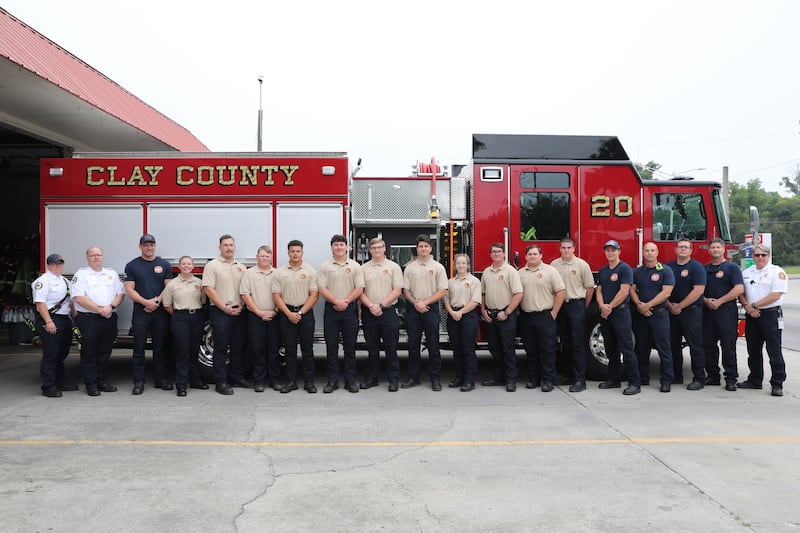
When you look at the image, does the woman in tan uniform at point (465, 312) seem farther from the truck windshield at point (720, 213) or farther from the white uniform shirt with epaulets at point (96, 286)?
the white uniform shirt with epaulets at point (96, 286)

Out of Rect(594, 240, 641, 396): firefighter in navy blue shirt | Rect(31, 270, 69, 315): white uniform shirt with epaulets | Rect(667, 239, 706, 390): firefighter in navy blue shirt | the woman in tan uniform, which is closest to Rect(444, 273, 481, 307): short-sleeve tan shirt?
the woman in tan uniform

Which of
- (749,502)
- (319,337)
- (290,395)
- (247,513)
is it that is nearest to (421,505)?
(247,513)

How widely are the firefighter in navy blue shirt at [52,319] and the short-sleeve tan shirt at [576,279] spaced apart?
589cm

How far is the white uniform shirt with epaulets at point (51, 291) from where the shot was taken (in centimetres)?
721

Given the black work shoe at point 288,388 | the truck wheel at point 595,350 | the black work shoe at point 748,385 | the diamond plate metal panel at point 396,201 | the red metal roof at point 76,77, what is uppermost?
the red metal roof at point 76,77

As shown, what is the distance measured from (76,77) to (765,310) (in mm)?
10276

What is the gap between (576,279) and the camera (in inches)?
299

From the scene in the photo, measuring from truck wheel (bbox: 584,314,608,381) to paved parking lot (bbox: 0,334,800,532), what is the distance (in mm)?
606

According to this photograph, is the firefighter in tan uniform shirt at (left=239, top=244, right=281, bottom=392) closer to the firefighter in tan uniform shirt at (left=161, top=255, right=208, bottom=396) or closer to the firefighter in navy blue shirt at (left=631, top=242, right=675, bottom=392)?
the firefighter in tan uniform shirt at (left=161, top=255, right=208, bottom=396)

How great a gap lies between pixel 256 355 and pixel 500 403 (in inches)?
114

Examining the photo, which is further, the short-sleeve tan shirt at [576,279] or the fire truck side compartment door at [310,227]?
the fire truck side compartment door at [310,227]

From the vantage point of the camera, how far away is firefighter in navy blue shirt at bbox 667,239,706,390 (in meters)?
7.50

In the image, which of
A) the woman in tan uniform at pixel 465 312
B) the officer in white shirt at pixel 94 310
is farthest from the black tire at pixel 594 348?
the officer in white shirt at pixel 94 310

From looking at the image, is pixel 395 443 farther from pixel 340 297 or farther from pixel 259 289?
pixel 259 289
